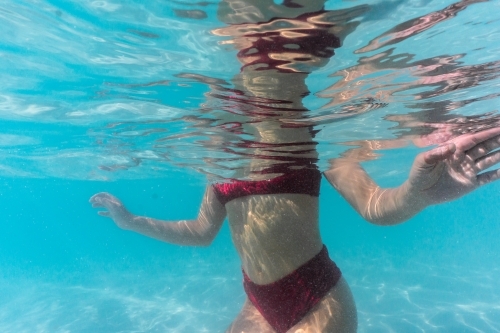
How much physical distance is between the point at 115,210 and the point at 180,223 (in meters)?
1.37

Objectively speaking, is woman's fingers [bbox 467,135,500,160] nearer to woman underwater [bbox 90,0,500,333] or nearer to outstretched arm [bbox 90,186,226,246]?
woman underwater [bbox 90,0,500,333]

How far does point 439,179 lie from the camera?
367 cm

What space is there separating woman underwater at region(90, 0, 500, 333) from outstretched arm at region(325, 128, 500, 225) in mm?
10

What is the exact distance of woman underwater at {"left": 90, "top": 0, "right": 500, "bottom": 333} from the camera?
3.63 metres

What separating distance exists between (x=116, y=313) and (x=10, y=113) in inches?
459

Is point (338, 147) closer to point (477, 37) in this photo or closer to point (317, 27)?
point (477, 37)

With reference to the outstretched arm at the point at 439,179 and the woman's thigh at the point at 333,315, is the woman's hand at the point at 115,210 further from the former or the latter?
the outstretched arm at the point at 439,179

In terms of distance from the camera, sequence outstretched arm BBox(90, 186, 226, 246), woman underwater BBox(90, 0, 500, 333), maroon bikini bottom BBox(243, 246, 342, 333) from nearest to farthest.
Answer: woman underwater BBox(90, 0, 500, 333) → maroon bikini bottom BBox(243, 246, 342, 333) → outstretched arm BBox(90, 186, 226, 246)

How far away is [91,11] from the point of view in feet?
14.5

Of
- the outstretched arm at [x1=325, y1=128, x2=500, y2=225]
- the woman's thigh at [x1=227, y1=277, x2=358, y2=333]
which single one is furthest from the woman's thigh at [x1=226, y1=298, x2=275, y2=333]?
the outstretched arm at [x1=325, y1=128, x2=500, y2=225]

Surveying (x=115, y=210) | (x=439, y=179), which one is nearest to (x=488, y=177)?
(x=439, y=179)

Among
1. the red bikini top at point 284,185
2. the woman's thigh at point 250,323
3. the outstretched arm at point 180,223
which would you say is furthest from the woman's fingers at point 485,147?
the outstretched arm at point 180,223

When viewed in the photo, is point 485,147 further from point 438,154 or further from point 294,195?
point 294,195

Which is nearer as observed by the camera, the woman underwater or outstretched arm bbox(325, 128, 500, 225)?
outstretched arm bbox(325, 128, 500, 225)
